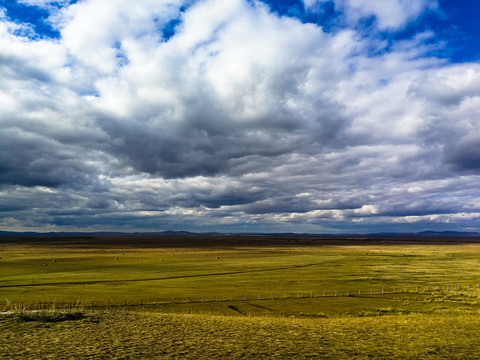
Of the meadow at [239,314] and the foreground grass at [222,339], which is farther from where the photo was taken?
the meadow at [239,314]

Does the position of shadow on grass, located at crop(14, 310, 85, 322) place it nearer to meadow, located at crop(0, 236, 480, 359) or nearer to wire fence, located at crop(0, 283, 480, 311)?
meadow, located at crop(0, 236, 480, 359)

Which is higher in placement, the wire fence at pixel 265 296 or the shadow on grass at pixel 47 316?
the shadow on grass at pixel 47 316

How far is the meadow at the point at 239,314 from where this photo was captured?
74.3ft

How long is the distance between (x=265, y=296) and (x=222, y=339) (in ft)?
130

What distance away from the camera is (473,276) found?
91812 millimetres

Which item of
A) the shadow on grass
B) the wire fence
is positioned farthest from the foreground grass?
the wire fence

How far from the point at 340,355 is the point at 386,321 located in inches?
673

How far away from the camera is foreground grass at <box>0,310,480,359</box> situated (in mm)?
21266

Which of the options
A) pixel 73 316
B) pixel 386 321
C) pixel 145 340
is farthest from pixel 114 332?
pixel 386 321

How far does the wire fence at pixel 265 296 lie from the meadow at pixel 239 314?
0.67 feet

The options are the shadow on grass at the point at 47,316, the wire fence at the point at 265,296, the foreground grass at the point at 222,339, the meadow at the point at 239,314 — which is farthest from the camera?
the wire fence at the point at 265,296

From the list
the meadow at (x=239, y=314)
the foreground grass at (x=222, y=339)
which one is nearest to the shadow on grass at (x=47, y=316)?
the meadow at (x=239, y=314)

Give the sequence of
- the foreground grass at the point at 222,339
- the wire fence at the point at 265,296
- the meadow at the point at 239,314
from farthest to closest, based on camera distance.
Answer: the wire fence at the point at 265,296, the meadow at the point at 239,314, the foreground grass at the point at 222,339

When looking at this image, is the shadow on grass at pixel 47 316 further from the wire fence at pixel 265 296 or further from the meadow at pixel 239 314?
the wire fence at pixel 265 296
